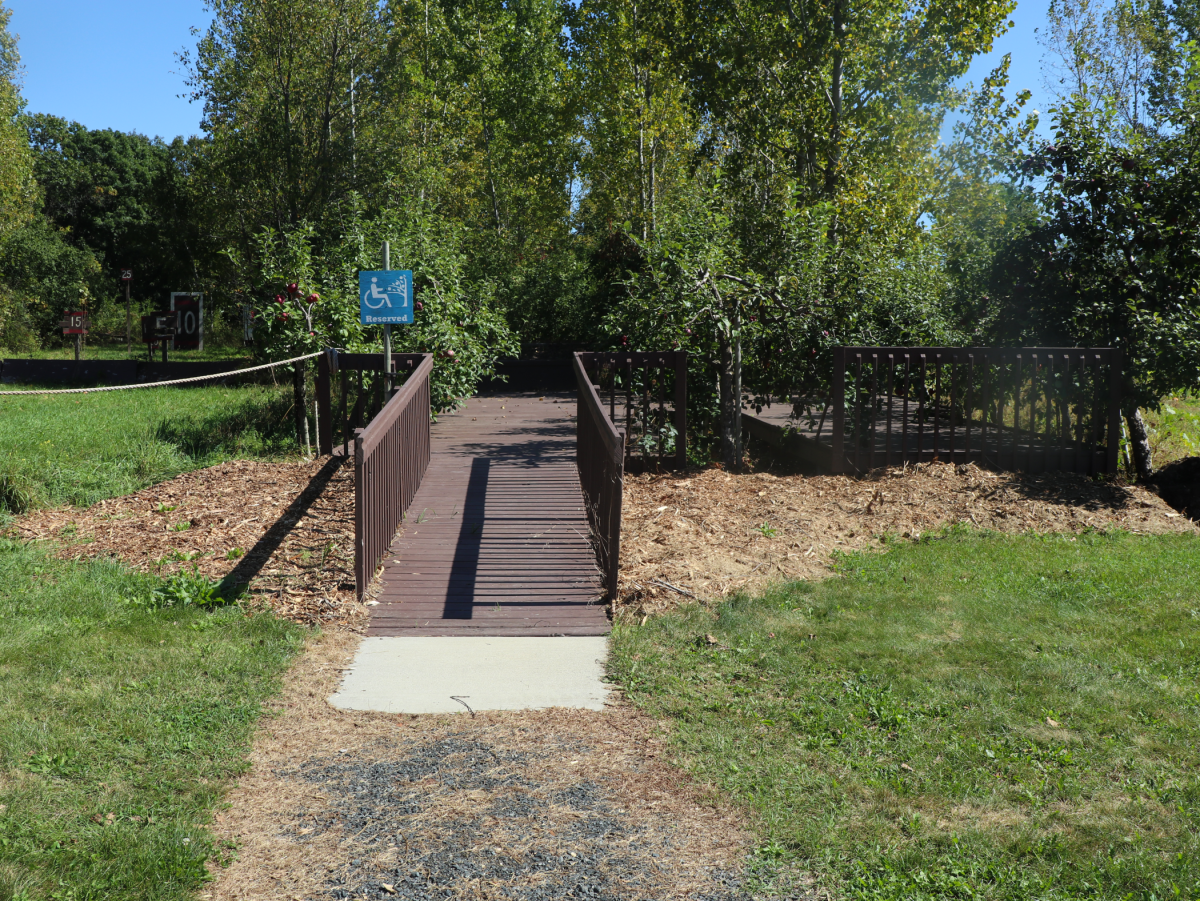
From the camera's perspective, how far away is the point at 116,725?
4.02 metres

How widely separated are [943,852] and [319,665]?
315cm

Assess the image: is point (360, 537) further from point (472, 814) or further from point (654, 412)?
point (654, 412)

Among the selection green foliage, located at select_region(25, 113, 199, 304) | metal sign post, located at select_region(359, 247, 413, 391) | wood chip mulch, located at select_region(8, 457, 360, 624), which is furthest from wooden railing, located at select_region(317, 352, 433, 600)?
green foliage, located at select_region(25, 113, 199, 304)

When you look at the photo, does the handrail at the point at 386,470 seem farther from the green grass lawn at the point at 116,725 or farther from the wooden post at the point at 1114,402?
the wooden post at the point at 1114,402

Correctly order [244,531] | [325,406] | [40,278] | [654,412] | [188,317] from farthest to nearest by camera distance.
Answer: [40,278] → [188,317] → [654,412] → [325,406] → [244,531]

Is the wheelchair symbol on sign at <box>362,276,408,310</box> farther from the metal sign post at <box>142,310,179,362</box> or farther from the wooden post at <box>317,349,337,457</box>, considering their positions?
the metal sign post at <box>142,310,179,362</box>

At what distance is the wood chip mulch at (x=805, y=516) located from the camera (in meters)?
6.51

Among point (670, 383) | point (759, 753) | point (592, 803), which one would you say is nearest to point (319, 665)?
point (592, 803)

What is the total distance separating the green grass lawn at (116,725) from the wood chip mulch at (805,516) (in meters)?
2.37

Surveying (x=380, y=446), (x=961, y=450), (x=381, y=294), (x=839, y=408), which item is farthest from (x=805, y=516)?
(x=381, y=294)

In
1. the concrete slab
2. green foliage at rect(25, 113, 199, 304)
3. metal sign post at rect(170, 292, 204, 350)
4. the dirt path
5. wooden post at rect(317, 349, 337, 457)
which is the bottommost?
the dirt path

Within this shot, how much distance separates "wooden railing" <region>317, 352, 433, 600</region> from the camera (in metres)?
5.84

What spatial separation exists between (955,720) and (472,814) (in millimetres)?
2166

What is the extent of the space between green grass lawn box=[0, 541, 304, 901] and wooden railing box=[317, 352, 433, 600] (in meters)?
0.86
